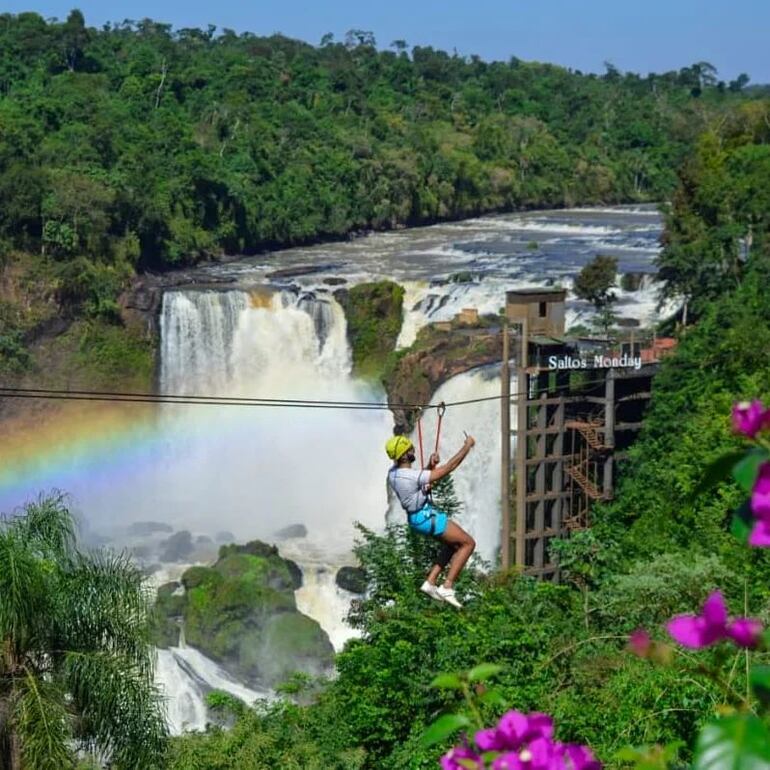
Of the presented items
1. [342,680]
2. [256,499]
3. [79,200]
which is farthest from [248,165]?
[342,680]

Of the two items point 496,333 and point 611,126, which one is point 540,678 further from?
point 611,126

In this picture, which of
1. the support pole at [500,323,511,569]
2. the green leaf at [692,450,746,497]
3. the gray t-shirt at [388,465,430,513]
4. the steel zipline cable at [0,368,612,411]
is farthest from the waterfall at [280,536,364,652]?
the green leaf at [692,450,746,497]

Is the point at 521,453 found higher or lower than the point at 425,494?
lower

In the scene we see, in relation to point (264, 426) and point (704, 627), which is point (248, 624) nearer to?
point (264, 426)

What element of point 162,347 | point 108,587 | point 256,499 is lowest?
point 256,499

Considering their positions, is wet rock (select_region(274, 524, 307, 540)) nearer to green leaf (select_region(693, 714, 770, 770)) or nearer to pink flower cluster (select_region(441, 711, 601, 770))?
pink flower cluster (select_region(441, 711, 601, 770))

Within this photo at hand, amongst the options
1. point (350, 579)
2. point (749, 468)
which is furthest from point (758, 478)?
point (350, 579)

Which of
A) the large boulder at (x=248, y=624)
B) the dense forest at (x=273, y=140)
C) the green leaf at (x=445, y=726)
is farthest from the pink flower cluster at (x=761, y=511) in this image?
the dense forest at (x=273, y=140)
